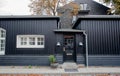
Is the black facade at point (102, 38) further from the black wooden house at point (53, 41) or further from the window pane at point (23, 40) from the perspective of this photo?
the window pane at point (23, 40)

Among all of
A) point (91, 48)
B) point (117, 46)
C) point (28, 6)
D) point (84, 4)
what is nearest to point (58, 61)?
point (91, 48)

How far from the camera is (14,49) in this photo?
43.9 ft

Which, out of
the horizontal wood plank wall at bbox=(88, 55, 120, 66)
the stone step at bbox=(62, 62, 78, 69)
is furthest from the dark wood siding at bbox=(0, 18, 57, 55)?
the horizontal wood plank wall at bbox=(88, 55, 120, 66)

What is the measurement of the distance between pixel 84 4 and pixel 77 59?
17290 millimetres

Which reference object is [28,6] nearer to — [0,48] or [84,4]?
[84,4]

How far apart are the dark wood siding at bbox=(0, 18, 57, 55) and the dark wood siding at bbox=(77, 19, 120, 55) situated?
8.95 feet

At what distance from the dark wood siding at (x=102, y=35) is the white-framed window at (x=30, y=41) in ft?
11.6

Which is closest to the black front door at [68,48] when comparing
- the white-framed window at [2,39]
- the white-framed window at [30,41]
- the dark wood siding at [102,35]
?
the dark wood siding at [102,35]

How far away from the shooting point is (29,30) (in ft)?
44.2

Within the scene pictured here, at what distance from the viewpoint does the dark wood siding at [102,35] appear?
1324 centimetres

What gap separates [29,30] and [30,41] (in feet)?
3.12

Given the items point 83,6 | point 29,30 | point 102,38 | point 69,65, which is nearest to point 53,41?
point 29,30

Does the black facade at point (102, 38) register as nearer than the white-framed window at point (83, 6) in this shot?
Yes

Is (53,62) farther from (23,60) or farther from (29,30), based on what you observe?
(29,30)
